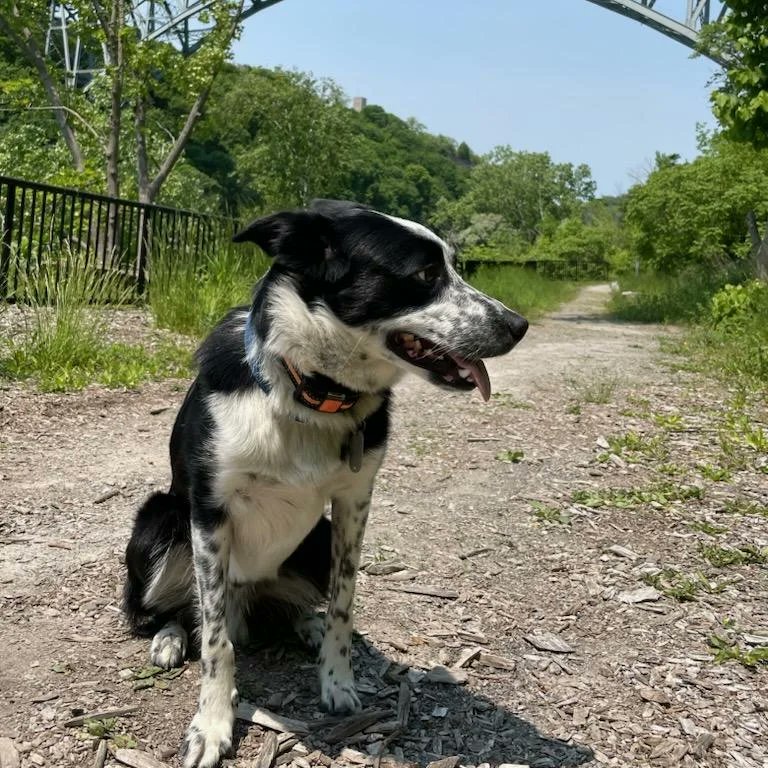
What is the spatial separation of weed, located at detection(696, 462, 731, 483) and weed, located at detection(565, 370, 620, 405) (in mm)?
1777

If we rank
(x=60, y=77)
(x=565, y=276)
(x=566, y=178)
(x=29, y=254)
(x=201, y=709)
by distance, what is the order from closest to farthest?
(x=201, y=709) < (x=29, y=254) < (x=60, y=77) < (x=565, y=276) < (x=566, y=178)

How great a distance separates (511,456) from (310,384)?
277cm

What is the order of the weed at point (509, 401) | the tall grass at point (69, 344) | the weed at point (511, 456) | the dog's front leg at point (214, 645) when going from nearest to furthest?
the dog's front leg at point (214, 645) → the weed at point (511, 456) → the tall grass at point (69, 344) → the weed at point (509, 401)

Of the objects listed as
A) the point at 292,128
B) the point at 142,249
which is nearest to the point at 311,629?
the point at 142,249

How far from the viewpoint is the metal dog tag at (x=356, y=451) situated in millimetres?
2000

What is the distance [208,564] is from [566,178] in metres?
82.5

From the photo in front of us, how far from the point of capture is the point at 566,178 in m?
79.1

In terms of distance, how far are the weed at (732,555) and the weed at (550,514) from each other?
62 cm

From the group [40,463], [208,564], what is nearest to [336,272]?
[208,564]

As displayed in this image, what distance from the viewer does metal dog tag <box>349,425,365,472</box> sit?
200cm

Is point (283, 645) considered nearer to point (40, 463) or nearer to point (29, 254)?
point (40, 463)

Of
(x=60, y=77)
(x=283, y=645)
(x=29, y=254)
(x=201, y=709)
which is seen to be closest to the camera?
(x=201, y=709)

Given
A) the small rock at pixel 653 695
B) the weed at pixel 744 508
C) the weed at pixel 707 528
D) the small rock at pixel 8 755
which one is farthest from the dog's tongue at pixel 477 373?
the weed at pixel 744 508

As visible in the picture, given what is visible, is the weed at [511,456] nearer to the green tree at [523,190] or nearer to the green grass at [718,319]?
the green grass at [718,319]
